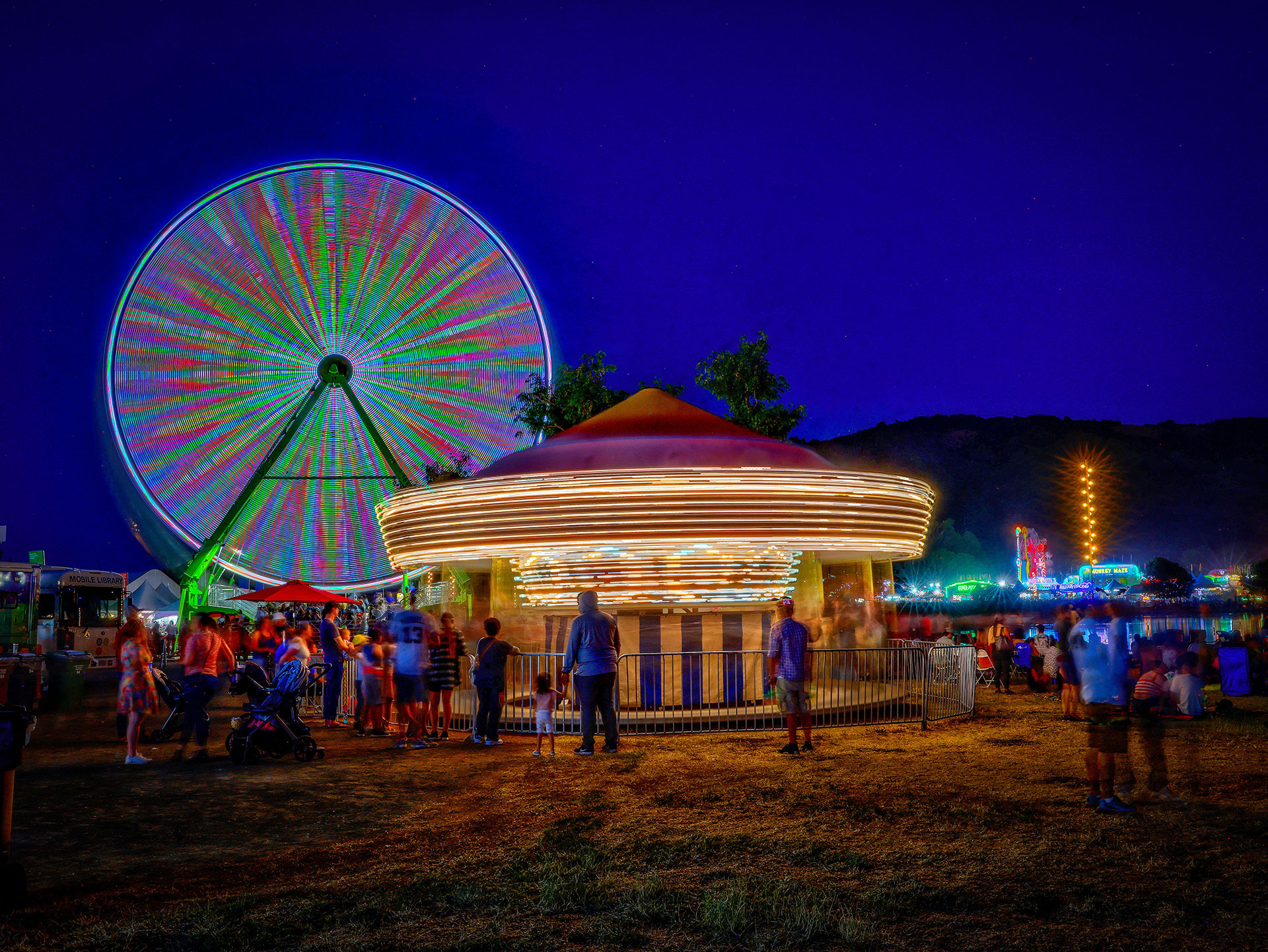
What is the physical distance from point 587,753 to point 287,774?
2.55 metres

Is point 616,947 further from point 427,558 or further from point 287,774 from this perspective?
point 427,558

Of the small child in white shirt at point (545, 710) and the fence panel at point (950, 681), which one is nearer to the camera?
the small child in white shirt at point (545, 710)

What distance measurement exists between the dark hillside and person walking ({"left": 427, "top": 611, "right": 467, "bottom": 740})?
11191 cm

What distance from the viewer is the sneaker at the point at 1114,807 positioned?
6.22 m

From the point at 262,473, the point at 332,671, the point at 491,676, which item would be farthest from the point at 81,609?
the point at 491,676

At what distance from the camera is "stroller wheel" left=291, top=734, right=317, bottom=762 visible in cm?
919

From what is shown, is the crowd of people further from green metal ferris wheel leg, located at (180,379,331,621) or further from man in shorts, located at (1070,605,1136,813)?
green metal ferris wheel leg, located at (180,379,331,621)

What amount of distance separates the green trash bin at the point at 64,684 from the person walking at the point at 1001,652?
13.9 m

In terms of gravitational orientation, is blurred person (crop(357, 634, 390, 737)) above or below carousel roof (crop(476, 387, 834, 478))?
below

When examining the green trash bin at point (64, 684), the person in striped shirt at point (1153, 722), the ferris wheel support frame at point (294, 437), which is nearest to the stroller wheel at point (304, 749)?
the person in striped shirt at point (1153, 722)

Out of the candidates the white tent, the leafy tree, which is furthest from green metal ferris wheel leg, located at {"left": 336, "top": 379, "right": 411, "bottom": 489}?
the white tent

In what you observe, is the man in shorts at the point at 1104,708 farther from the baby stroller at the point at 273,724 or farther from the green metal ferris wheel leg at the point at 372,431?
the green metal ferris wheel leg at the point at 372,431

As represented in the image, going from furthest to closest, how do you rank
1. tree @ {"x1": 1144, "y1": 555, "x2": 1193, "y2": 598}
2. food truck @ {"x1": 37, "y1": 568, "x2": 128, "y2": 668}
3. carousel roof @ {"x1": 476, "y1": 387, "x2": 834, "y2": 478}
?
tree @ {"x1": 1144, "y1": 555, "x2": 1193, "y2": 598} → food truck @ {"x1": 37, "y1": 568, "x2": 128, "y2": 668} → carousel roof @ {"x1": 476, "y1": 387, "x2": 834, "y2": 478}

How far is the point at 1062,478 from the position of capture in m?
135
